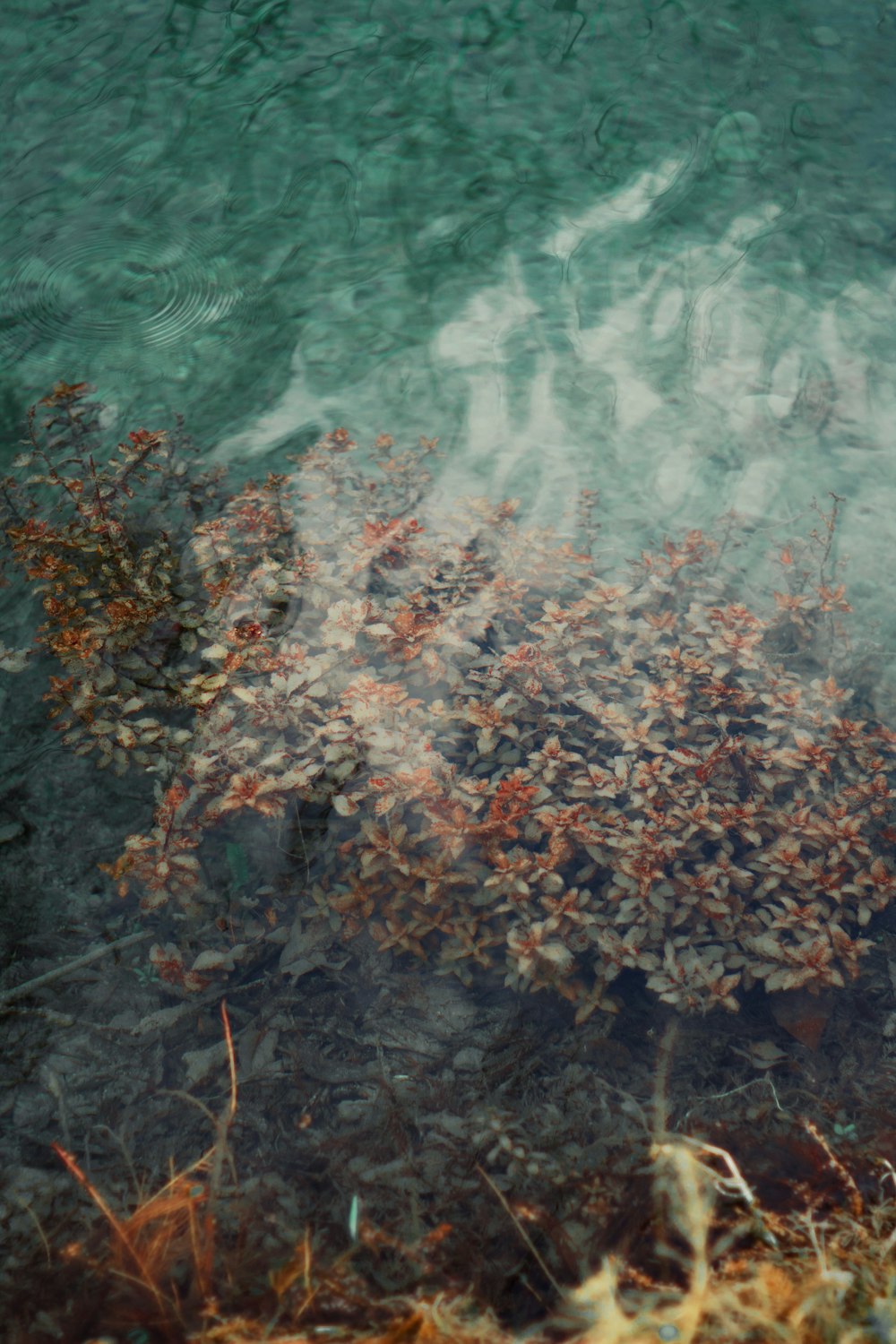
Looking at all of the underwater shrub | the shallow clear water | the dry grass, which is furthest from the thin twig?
the shallow clear water

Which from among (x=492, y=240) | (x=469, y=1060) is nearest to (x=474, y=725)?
(x=469, y=1060)

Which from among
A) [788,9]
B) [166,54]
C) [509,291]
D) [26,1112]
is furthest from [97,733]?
[788,9]

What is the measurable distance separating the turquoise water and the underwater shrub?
1.31 feet

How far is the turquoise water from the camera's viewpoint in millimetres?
3375

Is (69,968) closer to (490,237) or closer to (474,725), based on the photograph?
(474,725)

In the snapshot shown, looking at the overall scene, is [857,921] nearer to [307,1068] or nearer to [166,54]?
[307,1068]

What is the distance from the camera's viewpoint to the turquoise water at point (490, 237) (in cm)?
338

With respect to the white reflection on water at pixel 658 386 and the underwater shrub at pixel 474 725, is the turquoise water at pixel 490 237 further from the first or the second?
the underwater shrub at pixel 474 725

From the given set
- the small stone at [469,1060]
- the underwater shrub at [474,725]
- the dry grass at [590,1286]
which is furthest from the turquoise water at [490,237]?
the dry grass at [590,1286]

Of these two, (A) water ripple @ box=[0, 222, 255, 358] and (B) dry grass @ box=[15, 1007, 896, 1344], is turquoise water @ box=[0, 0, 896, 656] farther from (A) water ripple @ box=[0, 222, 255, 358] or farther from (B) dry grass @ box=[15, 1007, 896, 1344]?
(B) dry grass @ box=[15, 1007, 896, 1344]

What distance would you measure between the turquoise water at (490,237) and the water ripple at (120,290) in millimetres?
12

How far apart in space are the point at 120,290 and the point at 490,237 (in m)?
1.49

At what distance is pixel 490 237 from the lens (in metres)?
3.90

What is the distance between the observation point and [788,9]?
13.8 feet
